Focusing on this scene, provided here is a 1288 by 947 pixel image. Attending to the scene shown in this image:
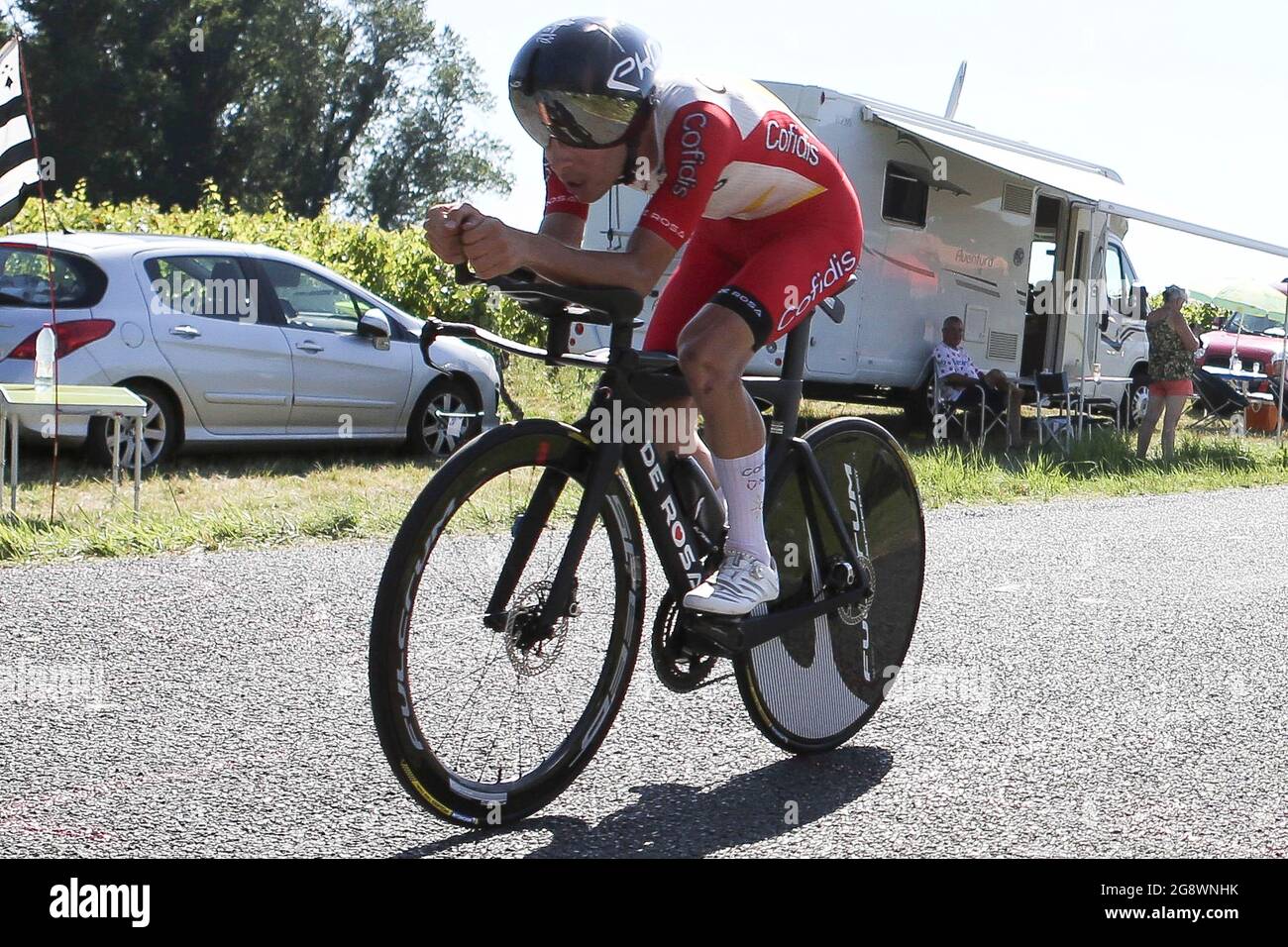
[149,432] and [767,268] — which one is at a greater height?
Result: [767,268]

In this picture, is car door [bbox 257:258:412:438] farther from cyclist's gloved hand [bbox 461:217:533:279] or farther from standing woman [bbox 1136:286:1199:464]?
cyclist's gloved hand [bbox 461:217:533:279]

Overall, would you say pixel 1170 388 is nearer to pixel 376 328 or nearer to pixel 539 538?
pixel 376 328

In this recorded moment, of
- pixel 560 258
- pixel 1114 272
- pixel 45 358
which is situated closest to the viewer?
pixel 560 258

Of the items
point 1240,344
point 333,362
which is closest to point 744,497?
point 333,362

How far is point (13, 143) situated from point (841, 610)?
209 inches

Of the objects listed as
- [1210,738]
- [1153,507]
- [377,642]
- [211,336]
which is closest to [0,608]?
[377,642]

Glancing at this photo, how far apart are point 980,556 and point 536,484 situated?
4.86 metres

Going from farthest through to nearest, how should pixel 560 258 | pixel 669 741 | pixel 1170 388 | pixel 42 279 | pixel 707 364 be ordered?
pixel 1170 388
pixel 42 279
pixel 669 741
pixel 707 364
pixel 560 258

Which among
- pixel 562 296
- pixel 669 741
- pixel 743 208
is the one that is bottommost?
pixel 669 741

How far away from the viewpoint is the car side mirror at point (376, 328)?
11.3m

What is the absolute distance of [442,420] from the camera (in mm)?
12055

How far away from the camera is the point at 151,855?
3119mm

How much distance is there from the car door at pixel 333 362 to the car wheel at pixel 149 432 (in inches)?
38.9

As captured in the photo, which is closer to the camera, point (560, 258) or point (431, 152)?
point (560, 258)
